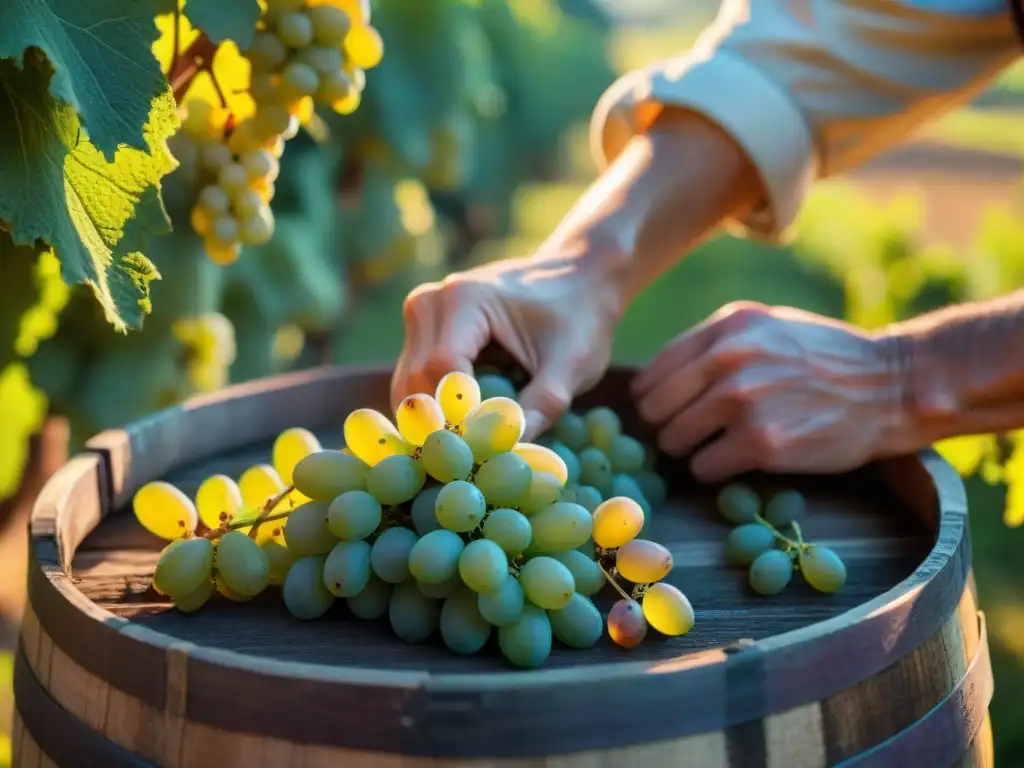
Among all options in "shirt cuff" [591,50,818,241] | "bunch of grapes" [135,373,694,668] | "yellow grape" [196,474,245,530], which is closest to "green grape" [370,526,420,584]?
"bunch of grapes" [135,373,694,668]

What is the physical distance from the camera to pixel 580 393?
1287 mm

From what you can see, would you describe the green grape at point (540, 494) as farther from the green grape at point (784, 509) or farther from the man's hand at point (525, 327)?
the green grape at point (784, 509)

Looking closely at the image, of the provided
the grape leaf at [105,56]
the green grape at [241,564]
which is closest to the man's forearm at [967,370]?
the green grape at [241,564]

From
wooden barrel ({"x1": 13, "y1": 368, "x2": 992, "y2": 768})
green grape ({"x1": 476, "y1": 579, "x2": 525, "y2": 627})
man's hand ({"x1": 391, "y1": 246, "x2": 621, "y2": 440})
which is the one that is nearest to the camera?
wooden barrel ({"x1": 13, "y1": 368, "x2": 992, "y2": 768})

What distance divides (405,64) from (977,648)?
93.6 inches

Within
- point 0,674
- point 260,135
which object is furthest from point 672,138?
point 0,674

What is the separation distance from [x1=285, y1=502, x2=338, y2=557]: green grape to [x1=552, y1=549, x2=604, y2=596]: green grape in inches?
7.0

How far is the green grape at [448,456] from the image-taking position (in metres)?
0.87

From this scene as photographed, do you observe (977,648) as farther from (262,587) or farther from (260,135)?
(260,135)

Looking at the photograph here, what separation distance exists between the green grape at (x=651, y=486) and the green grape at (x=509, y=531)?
36 cm

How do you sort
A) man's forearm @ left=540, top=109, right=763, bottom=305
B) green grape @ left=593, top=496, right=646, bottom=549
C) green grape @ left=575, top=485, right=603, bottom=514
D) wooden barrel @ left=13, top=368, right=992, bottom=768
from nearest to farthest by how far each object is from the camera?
wooden barrel @ left=13, top=368, right=992, bottom=768, green grape @ left=593, top=496, right=646, bottom=549, green grape @ left=575, top=485, right=603, bottom=514, man's forearm @ left=540, top=109, right=763, bottom=305

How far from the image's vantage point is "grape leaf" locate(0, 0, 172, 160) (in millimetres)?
787

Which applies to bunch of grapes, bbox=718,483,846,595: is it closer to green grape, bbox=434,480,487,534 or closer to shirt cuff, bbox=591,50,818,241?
green grape, bbox=434,480,487,534

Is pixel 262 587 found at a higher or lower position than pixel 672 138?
lower
